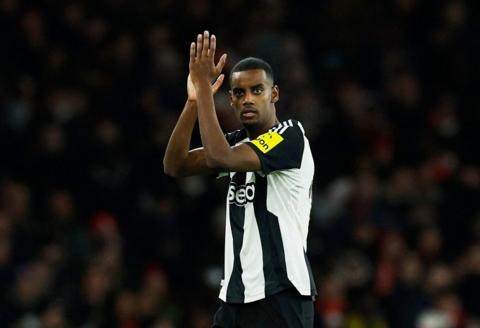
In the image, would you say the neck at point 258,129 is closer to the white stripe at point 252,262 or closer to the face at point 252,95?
the face at point 252,95

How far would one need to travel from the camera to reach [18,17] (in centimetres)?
1135

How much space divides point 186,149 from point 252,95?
0.46 meters

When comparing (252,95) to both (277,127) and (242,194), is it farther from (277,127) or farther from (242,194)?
(242,194)

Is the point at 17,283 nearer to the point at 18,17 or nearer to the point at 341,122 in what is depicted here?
the point at 18,17

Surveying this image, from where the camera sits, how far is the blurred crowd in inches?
394

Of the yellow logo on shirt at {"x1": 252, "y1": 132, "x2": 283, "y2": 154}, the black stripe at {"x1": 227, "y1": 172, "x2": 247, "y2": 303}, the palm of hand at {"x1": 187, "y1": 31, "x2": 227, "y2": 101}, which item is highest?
the palm of hand at {"x1": 187, "y1": 31, "x2": 227, "y2": 101}

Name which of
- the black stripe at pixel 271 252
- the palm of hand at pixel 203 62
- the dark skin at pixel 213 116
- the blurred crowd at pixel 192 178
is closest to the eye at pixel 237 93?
the dark skin at pixel 213 116

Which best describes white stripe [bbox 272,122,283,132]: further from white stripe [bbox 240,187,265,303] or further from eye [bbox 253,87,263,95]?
white stripe [bbox 240,187,265,303]

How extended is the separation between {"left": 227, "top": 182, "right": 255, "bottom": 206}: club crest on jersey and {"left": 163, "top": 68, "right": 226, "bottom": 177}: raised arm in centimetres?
16

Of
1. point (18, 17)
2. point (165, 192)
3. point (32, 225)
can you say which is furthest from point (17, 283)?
point (18, 17)

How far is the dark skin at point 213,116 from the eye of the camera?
5.29 metres

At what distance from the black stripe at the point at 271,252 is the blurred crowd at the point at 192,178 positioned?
426 centimetres

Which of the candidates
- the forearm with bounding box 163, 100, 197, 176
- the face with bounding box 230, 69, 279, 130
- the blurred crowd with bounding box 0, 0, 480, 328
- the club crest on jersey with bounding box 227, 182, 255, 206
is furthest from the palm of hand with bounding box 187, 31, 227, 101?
the blurred crowd with bounding box 0, 0, 480, 328

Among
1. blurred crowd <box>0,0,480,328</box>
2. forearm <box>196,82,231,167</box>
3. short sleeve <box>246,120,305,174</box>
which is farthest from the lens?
blurred crowd <box>0,0,480,328</box>
